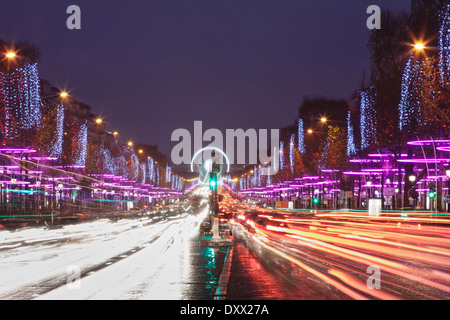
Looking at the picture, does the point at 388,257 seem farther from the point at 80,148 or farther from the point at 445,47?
the point at 80,148

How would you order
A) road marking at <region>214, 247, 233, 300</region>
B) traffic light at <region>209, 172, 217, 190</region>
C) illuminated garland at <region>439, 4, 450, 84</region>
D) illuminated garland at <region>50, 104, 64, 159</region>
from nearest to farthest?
road marking at <region>214, 247, 233, 300</region> < traffic light at <region>209, 172, 217, 190</region> < illuminated garland at <region>439, 4, 450, 84</region> < illuminated garland at <region>50, 104, 64, 159</region>

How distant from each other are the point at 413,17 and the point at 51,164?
4343 cm

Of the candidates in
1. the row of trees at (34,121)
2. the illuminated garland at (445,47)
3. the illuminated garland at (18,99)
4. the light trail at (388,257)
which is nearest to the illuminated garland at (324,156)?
the row of trees at (34,121)

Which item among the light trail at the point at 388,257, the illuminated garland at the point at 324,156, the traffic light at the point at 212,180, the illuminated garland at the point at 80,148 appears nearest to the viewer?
the light trail at the point at 388,257

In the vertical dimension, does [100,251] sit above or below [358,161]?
below

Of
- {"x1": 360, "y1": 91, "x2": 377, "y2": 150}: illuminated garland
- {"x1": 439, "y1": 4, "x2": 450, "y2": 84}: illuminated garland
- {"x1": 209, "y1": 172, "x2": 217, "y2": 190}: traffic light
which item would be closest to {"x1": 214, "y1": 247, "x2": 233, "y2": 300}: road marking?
{"x1": 209, "y1": 172, "x2": 217, "y2": 190}: traffic light

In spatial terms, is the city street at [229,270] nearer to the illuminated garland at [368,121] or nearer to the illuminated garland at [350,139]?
the illuminated garland at [368,121]

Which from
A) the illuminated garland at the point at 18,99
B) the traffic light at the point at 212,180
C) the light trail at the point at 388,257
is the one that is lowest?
the light trail at the point at 388,257

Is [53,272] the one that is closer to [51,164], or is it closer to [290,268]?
[290,268]

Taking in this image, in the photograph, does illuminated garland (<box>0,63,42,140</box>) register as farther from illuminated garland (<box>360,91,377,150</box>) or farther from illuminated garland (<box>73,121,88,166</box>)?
illuminated garland (<box>360,91,377,150</box>)

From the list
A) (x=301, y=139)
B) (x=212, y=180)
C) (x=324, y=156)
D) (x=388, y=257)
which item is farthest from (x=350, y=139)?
(x=388, y=257)

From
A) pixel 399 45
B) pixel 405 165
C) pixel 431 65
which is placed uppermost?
pixel 399 45

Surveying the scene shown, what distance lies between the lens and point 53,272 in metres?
17.1
